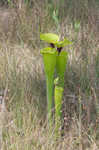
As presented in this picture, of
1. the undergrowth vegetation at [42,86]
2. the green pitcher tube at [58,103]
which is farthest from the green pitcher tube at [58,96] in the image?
the undergrowth vegetation at [42,86]

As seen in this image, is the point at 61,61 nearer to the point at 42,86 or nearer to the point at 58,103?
the point at 58,103

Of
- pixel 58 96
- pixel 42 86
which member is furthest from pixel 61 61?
pixel 42 86

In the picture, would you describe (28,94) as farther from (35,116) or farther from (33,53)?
(33,53)

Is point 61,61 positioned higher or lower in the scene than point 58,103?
higher

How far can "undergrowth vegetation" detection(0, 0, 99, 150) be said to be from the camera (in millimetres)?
1709

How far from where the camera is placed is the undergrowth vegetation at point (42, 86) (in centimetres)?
171

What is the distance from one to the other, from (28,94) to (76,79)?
637mm

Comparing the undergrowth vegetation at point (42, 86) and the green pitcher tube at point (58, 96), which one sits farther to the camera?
the undergrowth vegetation at point (42, 86)

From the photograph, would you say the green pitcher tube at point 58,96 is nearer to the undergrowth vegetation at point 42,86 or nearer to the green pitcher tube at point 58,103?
the green pitcher tube at point 58,103

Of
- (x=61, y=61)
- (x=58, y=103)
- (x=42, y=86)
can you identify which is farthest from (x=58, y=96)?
(x=42, y=86)

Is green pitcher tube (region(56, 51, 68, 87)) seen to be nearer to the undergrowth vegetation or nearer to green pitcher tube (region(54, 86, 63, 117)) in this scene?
green pitcher tube (region(54, 86, 63, 117))

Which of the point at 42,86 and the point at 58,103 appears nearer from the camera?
the point at 58,103

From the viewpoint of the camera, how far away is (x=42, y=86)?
235cm

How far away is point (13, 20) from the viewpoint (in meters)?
3.60
